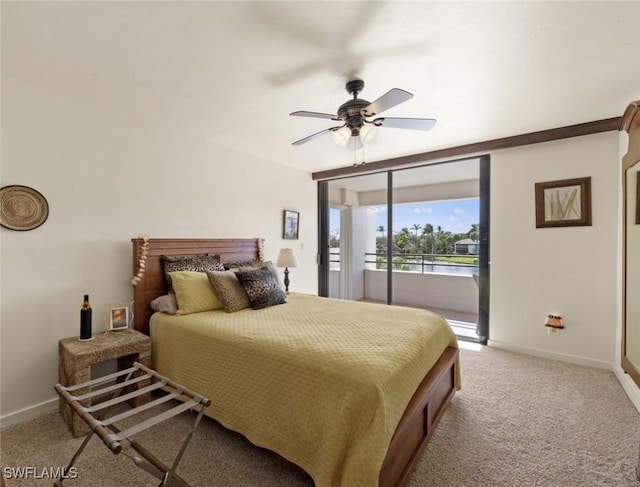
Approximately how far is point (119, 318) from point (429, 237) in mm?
4445

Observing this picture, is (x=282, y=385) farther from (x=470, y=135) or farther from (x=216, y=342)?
(x=470, y=135)

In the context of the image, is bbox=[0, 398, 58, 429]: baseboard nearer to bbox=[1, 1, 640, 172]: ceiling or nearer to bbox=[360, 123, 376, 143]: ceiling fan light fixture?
bbox=[1, 1, 640, 172]: ceiling

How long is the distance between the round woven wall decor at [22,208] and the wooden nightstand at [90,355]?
35.4 inches

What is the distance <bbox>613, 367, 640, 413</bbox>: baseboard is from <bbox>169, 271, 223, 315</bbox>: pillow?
133 inches

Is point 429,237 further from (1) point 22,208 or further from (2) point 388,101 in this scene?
(1) point 22,208

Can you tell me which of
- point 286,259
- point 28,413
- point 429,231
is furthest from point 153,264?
point 429,231

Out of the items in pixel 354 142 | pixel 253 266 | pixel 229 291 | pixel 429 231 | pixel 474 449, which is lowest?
pixel 474 449

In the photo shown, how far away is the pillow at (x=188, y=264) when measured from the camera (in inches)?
112

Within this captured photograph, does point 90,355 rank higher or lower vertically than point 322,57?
lower

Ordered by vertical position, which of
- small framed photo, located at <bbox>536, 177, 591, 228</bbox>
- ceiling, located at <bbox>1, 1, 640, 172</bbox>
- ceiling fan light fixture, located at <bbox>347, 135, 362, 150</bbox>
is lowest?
small framed photo, located at <bbox>536, 177, 591, 228</bbox>

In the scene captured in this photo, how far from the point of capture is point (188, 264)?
297 cm

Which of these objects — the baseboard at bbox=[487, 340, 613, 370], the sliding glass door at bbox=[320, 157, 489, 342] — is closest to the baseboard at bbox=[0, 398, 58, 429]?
the sliding glass door at bbox=[320, 157, 489, 342]

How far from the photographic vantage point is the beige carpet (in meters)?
1.62

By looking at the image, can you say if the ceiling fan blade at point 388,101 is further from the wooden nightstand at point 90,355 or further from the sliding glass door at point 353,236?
the sliding glass door at point 353,236
